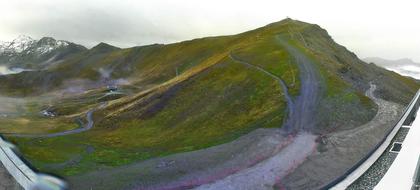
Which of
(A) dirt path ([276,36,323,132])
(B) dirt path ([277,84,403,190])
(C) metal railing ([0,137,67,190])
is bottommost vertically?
(C) metal railing ([0,137,67,190])

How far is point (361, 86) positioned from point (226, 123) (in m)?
37.1

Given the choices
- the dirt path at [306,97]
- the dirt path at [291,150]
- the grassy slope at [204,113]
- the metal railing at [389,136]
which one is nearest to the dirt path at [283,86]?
the dirt path at [291,150]

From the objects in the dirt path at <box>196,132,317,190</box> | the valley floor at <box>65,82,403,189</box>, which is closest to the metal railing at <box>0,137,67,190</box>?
the valley floor at <box>65,82,403,189</box>

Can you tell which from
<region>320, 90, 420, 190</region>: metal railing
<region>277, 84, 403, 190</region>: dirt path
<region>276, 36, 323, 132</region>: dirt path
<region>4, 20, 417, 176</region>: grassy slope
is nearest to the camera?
<region>320, 90, 420, 190</region>: metal railing

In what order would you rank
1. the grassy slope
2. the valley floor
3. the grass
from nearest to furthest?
1. the valley floor
2. the grassy slope
3. the grass

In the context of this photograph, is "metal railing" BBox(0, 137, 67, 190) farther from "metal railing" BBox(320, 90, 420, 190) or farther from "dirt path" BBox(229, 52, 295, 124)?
"dirt path" BBox(229, 52, 295, 124)

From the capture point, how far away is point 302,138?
7381 cm

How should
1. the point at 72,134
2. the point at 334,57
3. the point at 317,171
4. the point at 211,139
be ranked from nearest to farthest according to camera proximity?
the point at 317,171, the point at 211,139, the point at 72,134, the point at 334,57

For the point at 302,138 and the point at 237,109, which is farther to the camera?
the point at 237,109

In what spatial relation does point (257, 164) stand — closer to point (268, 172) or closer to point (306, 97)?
point (268, 172)

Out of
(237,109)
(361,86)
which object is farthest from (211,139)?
(361,86)

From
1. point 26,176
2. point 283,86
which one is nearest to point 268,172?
point 26,176

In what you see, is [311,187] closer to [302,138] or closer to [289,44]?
[302,138]

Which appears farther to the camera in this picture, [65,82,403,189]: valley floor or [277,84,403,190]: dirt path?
[65,82,403,189]: valley floor
